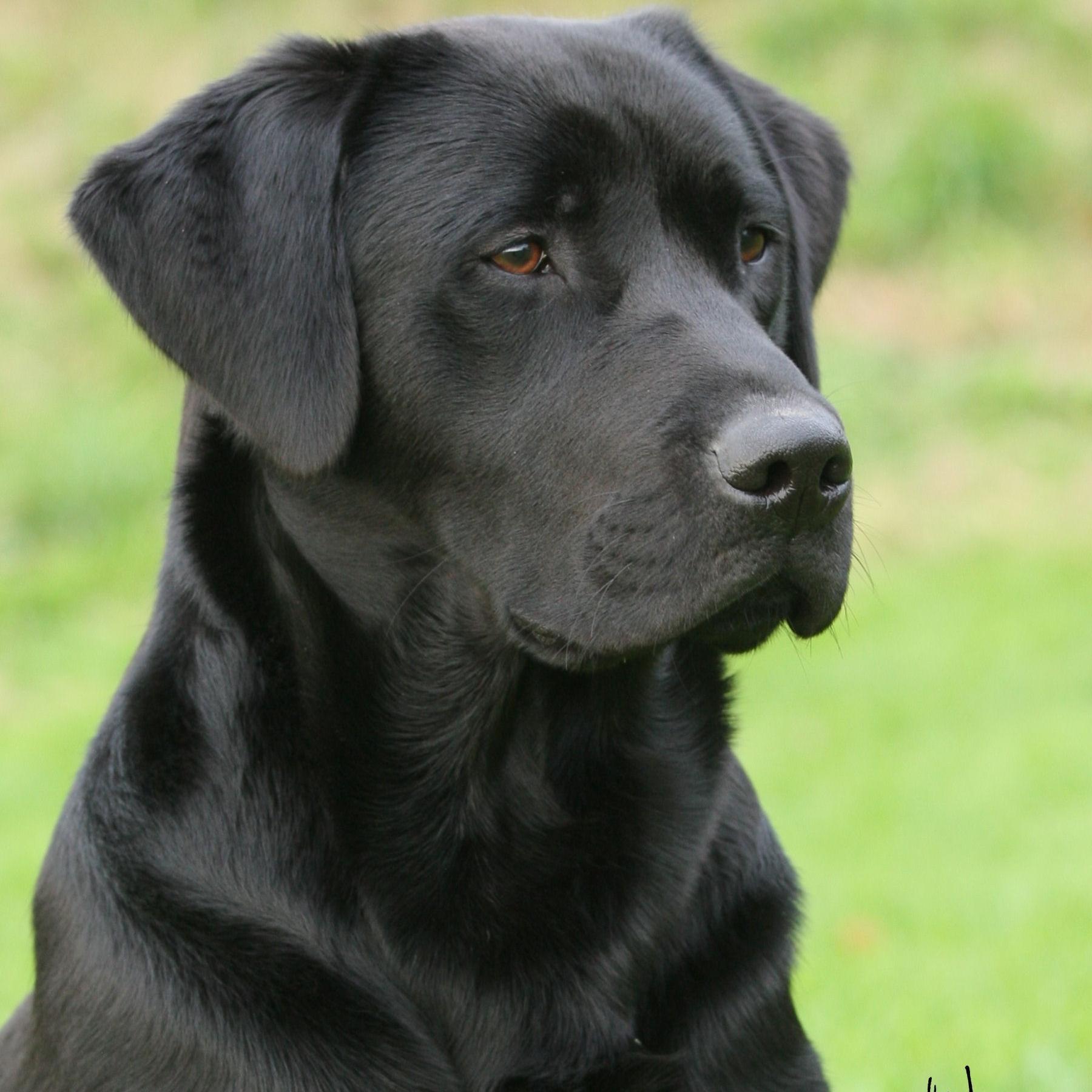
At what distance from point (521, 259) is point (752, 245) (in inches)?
22.2

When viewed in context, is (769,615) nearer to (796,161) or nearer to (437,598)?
(437,598)

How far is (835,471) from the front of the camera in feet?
8.89

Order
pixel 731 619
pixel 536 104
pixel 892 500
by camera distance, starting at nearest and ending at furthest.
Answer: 1. pixel 731 619
2. pixel 536 104
3. pixel 892 500

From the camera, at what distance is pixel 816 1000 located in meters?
5.44

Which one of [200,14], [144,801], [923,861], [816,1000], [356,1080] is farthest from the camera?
[200,14]

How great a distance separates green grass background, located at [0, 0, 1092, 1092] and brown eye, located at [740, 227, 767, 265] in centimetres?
76

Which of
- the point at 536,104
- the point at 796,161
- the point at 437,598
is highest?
the point at 536,104

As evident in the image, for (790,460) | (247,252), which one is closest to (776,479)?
(790,460)

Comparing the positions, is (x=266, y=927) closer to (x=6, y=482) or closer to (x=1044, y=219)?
(x=6, y=482)

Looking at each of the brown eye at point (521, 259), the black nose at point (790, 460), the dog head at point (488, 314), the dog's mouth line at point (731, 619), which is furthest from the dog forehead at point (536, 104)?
the dog's mouth line at point (731, 619)

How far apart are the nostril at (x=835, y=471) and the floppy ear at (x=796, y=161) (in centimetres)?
91

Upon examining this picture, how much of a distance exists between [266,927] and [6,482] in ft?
24.3

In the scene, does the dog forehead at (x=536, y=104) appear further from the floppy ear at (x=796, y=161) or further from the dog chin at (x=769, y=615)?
the dog chin at (x=769, y=615)

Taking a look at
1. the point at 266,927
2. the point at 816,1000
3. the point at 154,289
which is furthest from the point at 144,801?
the point at 816,1000
